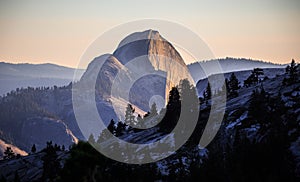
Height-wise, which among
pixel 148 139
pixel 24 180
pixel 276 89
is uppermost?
pixel 276 89

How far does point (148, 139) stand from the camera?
482 ft

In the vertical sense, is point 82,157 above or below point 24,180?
above

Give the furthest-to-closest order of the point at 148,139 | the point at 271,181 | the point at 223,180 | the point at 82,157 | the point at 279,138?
1. the point at 148,139
2. the point at 279,138
3. the point at 223,180
4. the point at 271,181
5. the point at 82,157

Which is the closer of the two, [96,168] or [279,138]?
[96,168]

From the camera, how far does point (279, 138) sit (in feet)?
348

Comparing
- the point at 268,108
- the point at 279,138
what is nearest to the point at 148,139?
the point at 268,108

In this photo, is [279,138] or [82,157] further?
[279,138]

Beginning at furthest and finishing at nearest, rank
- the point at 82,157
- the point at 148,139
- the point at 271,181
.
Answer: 1. the point at 148,139
2. the point at 271,181
3. the point at 82,157

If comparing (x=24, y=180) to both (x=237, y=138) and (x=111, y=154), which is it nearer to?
(x=111, y=154)

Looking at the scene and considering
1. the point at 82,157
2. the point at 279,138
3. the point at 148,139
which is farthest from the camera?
the point at 148,139

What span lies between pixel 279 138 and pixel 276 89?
42604 millimetres

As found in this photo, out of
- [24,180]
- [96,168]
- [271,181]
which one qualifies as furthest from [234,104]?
[96,168]

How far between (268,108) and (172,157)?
22319 millimetres

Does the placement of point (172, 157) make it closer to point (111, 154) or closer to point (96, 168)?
point (111, 154)
